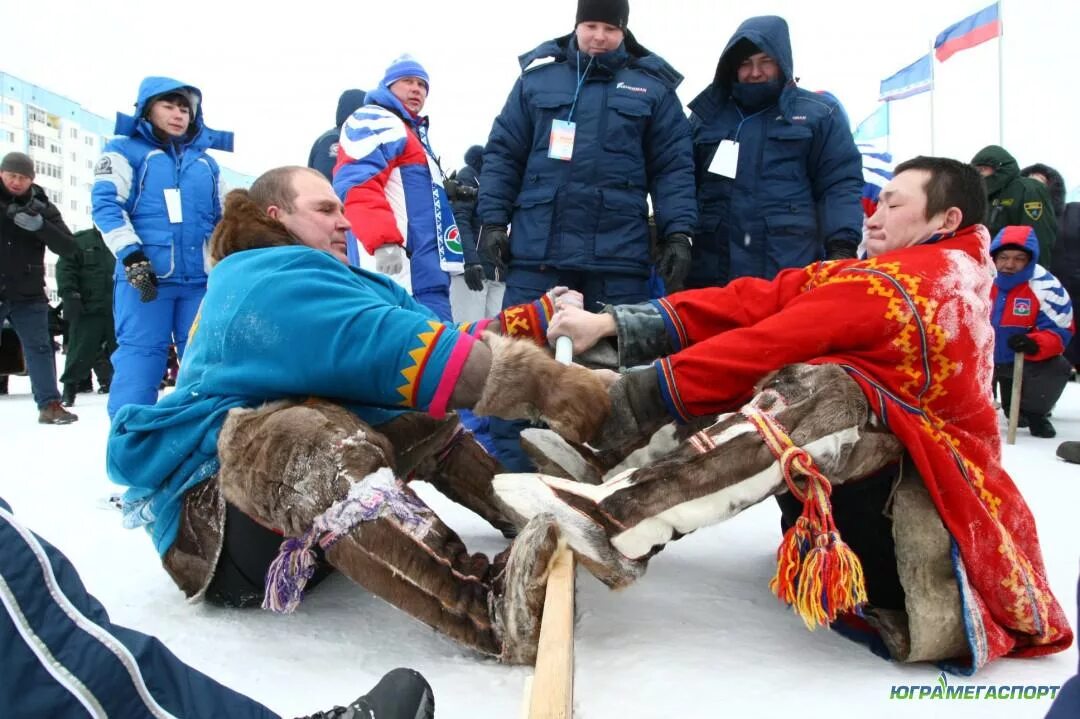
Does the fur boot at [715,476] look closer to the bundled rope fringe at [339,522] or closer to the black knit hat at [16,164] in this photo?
the bundled rope fringe at [339,522]

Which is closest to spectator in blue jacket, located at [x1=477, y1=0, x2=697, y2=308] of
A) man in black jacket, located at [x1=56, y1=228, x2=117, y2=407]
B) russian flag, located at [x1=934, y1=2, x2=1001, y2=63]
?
man in black jacket, located at [x1=56, y1=228, x2=117, y2=407]

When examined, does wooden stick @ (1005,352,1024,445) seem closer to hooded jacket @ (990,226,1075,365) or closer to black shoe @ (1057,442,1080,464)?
hooded jacket @ (990,226,1075,365)

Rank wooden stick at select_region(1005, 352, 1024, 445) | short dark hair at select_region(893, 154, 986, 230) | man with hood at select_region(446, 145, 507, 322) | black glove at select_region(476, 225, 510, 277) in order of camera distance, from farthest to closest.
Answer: wooden stick at select_region(1005, 352, 1024, 445) < man with hood at select_region(446, 145, 507, 322) < black glove at select_region(476, 225, 510, 277) < short dark hair at select_region(893, 154, 986, 230)

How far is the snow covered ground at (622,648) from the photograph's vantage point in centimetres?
135

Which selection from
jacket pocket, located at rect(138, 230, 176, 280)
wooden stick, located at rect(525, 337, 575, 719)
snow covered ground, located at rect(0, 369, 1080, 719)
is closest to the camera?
wooden stick, located at rect(525, 337, 575, 719)

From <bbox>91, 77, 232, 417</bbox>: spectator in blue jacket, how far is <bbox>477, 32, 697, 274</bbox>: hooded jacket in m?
1.30

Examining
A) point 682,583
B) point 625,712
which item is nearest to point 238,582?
point 625,712

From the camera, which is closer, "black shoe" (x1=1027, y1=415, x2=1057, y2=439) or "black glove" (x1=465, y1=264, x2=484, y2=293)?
"black glove" (x1=465, y1=264, x2=484, y2=293)

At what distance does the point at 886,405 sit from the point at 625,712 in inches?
29.4

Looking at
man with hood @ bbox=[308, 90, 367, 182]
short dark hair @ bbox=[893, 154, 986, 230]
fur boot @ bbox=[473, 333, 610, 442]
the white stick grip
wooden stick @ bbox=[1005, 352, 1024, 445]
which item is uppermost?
man with hood @ bbox=[308, 90, 367, 182]

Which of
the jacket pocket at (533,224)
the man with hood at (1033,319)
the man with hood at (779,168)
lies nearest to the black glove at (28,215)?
the jacket pocket at (533,224)

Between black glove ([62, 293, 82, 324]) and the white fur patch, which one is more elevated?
black glove ([62, 293, 82, 324])

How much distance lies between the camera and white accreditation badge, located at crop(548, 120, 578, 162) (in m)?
3.12

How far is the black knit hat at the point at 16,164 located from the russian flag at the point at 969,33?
34.9 ft
